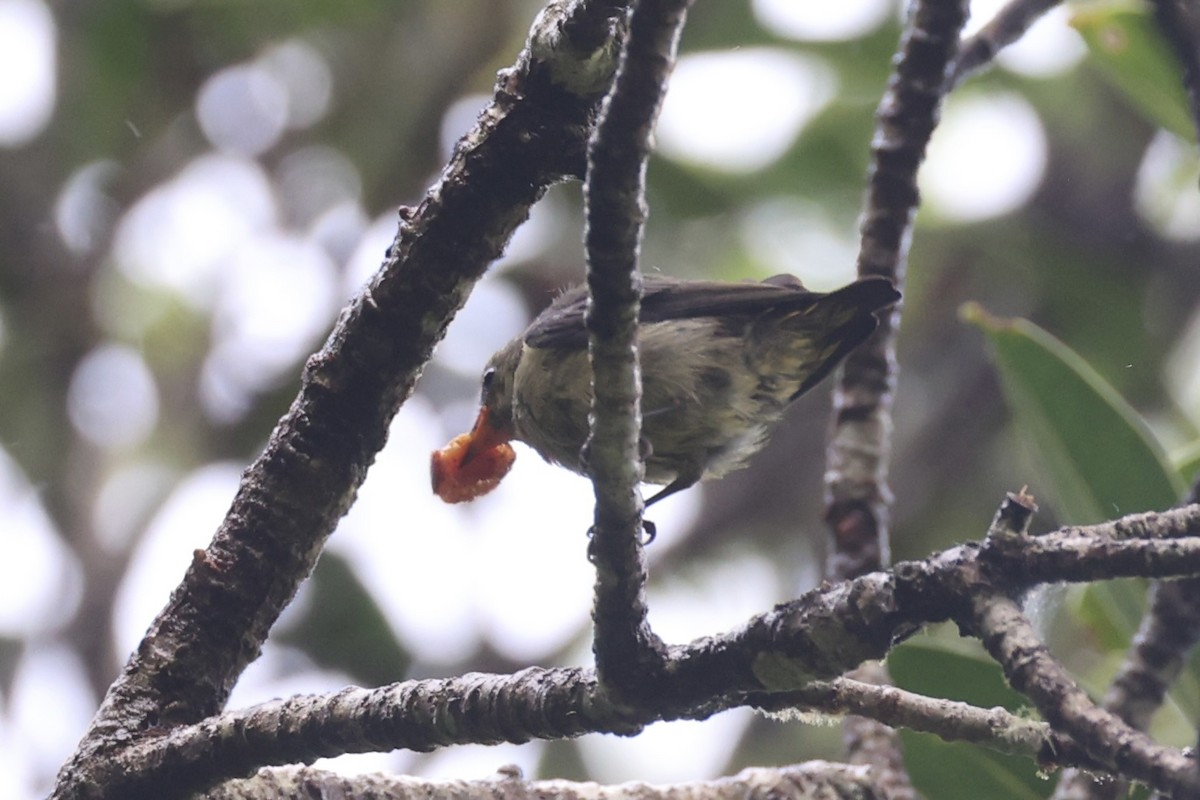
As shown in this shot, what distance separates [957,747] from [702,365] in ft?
3.36

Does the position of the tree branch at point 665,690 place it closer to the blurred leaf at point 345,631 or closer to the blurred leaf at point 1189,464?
the blurred leaf at point 1189,464

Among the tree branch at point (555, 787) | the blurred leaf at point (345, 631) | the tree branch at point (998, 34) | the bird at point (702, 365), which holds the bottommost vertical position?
the tree branch at point (555, 787)

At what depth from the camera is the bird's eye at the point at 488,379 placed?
3648 mm

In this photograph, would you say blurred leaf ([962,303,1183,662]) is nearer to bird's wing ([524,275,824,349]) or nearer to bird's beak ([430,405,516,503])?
bird's wing ([524,275,824,349])

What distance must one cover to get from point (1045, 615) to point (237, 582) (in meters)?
1.34

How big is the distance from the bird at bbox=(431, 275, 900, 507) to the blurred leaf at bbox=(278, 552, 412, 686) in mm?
3172

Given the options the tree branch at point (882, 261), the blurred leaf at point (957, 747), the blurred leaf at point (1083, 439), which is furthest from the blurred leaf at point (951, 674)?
the blurred leaf at point (1083, 439)

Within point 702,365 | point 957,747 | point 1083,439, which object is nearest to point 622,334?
point 702,365

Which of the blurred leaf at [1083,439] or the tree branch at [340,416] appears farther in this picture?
the blurred leaf at [1083,439]

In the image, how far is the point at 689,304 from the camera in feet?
10.2

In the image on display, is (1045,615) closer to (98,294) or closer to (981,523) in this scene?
(981,523)

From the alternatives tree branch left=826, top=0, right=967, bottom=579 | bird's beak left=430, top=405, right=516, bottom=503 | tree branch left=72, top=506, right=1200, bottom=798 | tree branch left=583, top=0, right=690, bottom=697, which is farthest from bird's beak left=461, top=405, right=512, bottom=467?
tree branch left=583, top=0, right=690, bottom=697

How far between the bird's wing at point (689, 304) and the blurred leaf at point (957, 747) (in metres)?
0.84

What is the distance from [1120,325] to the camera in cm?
691
